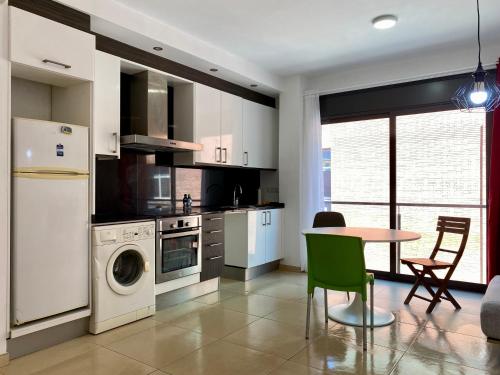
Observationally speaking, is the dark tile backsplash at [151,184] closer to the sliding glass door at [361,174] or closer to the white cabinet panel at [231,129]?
the white cabinet panel at [231,129]

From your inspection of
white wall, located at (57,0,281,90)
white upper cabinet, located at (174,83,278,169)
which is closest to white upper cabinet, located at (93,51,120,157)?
white wall, located at (57,0,281,90)

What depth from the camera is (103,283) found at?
9.57 feet

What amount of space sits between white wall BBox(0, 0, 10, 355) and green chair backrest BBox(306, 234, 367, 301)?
2077 mm

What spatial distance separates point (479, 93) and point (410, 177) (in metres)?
1.99

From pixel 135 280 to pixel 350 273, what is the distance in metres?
1.80

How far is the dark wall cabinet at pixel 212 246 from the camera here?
12.9 feet

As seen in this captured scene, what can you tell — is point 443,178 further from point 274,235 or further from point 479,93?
point 274,235

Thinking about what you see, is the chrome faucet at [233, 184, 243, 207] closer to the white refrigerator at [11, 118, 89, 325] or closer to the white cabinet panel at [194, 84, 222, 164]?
the white cabinet panel at [194, 84, 222, 164]

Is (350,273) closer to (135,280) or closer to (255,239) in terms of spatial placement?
(135,280)

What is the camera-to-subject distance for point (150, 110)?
3732 mm

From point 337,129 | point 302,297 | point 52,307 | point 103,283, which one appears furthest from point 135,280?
point 337,129

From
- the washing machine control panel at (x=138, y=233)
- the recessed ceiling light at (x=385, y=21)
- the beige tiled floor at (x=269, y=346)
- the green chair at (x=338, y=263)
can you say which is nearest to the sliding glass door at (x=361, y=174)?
the beige tiled floor at (x=269, y=346)

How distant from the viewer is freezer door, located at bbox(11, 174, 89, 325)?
246 centimetres

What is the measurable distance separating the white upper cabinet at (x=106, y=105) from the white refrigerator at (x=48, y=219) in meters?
0.35
